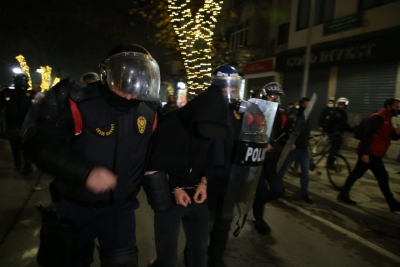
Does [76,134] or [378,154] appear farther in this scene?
[378,154]

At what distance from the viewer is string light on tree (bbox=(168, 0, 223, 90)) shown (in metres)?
10.7

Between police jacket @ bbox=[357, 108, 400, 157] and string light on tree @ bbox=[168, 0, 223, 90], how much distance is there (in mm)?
6986

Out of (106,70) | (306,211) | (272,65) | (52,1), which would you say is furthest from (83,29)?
(106,70)

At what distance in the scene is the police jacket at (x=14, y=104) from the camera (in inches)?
253

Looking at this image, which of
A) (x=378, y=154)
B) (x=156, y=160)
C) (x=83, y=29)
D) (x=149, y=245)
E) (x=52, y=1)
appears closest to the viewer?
(x=156, y=160)

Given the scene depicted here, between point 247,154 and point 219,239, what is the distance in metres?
0.84

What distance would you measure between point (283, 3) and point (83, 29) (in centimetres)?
1109

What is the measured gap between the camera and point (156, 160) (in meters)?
2.23

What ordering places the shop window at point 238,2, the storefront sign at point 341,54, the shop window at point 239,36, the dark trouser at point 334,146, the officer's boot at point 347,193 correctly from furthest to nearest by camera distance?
the shop window at point 238,2
the shop window at point 239,36
the storefront sign at point 341,54
the dark trouser at point 334,146
the officer's boot at point 347,193

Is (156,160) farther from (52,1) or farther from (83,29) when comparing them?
(83,29)

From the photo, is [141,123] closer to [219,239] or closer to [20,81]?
[219,239]

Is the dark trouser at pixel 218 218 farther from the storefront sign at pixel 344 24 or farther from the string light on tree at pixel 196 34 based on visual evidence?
the storefront sign at pixel 344 24

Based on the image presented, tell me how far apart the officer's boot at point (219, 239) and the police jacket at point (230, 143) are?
425 millimetres

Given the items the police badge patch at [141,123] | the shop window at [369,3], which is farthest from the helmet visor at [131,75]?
the shop window at [369,3]
